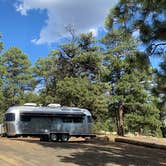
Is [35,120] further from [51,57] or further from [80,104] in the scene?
[51,57]

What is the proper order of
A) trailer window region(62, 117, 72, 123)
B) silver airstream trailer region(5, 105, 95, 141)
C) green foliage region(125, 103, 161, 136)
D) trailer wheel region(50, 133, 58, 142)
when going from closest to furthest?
silver airstream trailer region(5, 105, 95, 141)
trailer wheel region(50, 133, 58, 142)
trailer window region(62, 117, 72, 123)
green foliage region(125, 103, 161, 136)

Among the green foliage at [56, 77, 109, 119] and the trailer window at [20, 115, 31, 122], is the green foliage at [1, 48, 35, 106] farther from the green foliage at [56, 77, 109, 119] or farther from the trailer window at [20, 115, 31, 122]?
the trailer window at [20, 115, 31, 122]

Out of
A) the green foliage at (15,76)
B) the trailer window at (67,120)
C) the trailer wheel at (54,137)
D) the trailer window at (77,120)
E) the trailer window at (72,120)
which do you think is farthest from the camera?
the green foliage at (15,76)

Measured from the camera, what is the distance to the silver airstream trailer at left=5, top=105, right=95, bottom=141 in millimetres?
39969

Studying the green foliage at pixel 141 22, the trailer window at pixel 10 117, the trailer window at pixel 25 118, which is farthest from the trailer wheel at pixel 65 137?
the green foliage at pixel 141 22

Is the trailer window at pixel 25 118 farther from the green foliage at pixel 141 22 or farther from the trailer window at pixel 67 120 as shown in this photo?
the green foliage at pixel 141 22

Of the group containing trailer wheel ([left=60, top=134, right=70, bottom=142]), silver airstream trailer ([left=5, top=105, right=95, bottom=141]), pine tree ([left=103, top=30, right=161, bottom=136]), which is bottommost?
trailer wheel ([left=60, top=134, right=70, bottom=142])

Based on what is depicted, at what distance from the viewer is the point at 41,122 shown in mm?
40469

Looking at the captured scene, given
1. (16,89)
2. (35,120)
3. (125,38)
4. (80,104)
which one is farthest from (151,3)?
(16,89)

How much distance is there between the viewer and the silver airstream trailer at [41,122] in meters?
40.0

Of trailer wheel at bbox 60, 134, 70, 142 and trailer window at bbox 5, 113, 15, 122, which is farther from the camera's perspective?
trailer wheel at bbox 60, 134, 70, 142

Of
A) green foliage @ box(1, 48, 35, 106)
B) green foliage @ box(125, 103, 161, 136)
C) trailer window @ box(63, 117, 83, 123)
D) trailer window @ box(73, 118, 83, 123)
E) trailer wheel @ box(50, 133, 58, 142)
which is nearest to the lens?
trailer wheel @ box(50, 133, 58, 142)

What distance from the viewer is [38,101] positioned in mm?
56750

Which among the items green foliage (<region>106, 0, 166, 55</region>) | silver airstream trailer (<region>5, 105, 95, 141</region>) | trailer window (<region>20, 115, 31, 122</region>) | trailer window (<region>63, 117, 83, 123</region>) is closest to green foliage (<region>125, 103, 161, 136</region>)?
trailer window (<region>63, 117, 83, 123</region>)
